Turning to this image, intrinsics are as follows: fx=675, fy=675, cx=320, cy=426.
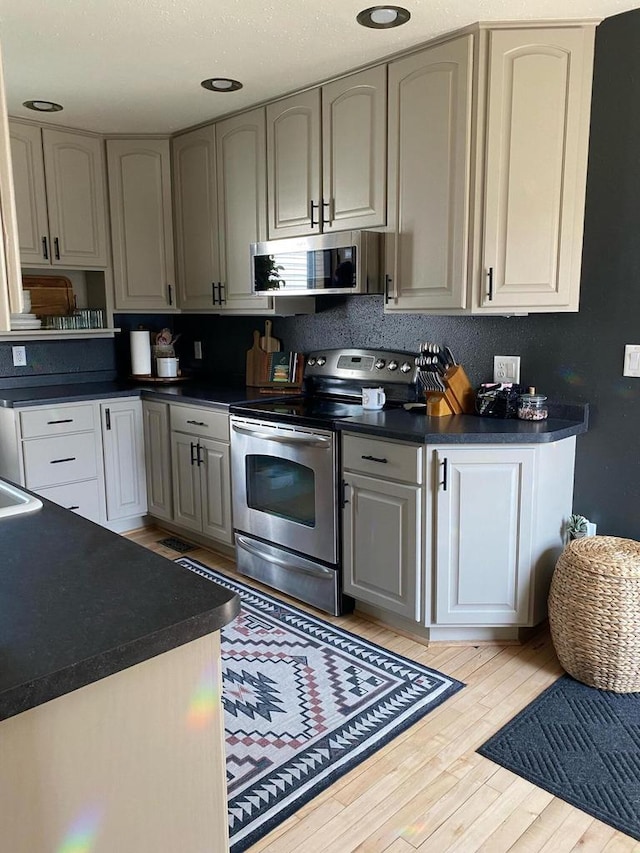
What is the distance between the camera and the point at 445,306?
108 inches

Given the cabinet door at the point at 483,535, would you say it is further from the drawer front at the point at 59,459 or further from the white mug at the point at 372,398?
the drawer front at the point at 59,459

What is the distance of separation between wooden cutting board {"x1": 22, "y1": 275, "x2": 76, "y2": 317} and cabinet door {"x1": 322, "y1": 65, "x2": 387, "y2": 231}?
1851mm

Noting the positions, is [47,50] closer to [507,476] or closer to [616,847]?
[507,476]

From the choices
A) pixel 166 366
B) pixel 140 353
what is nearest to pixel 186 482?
pixel 166 366

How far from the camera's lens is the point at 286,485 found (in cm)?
311

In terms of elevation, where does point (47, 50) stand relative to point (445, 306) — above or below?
above

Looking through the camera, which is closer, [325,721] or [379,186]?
[325,721]

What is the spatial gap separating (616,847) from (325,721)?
91 centimetres

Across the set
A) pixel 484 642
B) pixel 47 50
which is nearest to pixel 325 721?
pixel 484 642

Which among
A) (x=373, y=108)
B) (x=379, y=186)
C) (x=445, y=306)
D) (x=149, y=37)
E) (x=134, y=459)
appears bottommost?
(x=134, y=459)

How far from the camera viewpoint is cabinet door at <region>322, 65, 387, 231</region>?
288 centimetres

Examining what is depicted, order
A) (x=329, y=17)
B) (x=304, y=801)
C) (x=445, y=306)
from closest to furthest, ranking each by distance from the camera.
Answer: (x=304, y=801) < (x=329, y=17) < (x=445, y=306)

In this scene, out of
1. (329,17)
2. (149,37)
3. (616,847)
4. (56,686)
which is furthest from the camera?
(149,37)

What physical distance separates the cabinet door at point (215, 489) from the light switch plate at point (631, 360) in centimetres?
189
